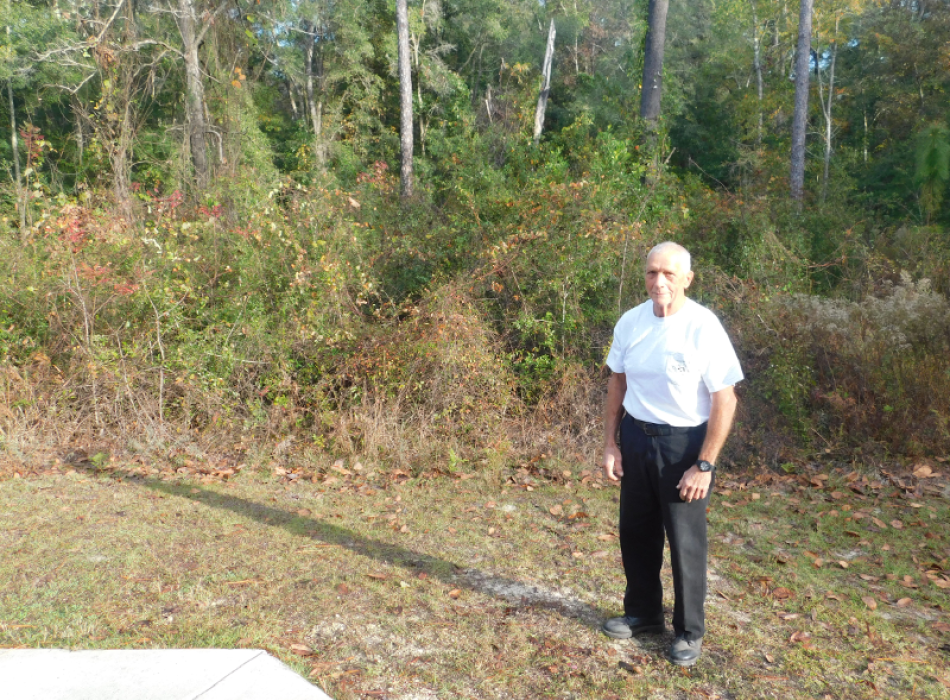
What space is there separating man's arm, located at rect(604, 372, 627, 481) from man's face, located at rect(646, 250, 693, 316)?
1.55 ft

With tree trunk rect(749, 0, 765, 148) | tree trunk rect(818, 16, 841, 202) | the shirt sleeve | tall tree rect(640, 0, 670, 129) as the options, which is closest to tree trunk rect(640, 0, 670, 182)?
tall tree rect(640, 0, 670, 129)

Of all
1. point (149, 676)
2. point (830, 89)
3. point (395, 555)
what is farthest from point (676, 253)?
point (830, 89)

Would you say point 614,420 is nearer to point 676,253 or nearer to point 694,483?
point 694,483

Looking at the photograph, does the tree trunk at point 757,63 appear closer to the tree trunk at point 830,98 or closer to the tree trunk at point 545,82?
the tree trunk at point 830,98

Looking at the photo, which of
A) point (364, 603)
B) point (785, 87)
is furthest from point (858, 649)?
point (785, 87)

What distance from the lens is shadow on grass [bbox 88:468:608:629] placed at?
14.6ft

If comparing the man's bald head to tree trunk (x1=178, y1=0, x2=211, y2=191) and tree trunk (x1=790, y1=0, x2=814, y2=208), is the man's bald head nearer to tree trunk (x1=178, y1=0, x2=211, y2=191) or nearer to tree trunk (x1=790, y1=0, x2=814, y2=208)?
tree trunk (x1=178, y1=0, x2=211, y2=191)

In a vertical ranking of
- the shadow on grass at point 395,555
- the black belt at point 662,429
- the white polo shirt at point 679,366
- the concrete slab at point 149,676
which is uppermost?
the white polo shirt at point 679,366

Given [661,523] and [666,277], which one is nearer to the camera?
[666,277]

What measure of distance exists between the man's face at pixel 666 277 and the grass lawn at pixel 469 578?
1.78m

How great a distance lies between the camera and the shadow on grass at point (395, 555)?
445 centimetres

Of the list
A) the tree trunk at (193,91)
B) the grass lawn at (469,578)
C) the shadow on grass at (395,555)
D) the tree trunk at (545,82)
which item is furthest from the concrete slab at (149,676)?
the tree trunk at (545,82)

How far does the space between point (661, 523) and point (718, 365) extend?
911 millimetres

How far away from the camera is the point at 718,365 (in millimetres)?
3490
